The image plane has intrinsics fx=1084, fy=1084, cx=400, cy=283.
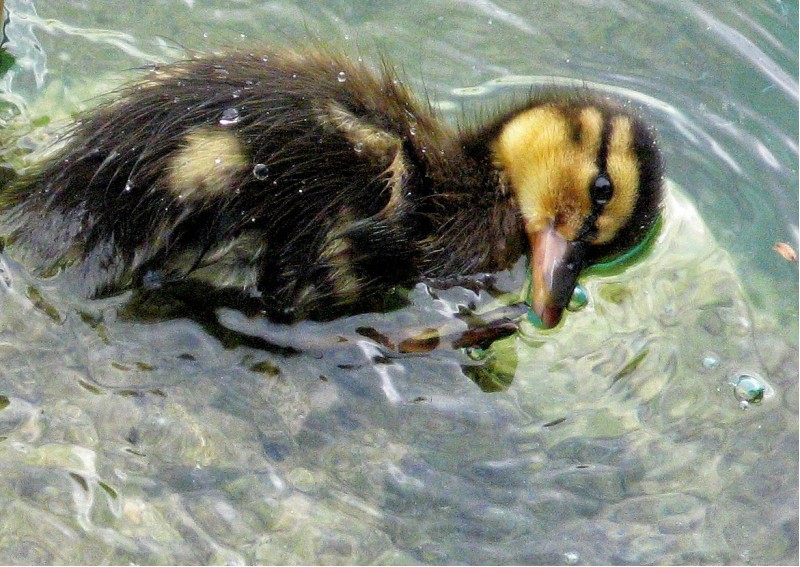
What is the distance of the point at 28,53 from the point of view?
2.99 m

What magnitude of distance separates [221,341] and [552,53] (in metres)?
1.45

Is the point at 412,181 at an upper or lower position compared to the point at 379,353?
upper

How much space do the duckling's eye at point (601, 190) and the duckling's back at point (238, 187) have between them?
1.17 ft

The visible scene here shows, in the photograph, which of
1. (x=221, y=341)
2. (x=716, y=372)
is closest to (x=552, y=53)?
(x=716, y=372)

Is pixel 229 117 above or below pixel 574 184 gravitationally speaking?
below

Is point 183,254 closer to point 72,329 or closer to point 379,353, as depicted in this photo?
point 72,329

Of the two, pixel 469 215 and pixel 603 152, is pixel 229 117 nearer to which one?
pixel 469 215

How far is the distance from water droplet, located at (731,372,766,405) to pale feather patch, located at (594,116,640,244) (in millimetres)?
447

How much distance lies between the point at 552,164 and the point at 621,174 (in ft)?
0.49

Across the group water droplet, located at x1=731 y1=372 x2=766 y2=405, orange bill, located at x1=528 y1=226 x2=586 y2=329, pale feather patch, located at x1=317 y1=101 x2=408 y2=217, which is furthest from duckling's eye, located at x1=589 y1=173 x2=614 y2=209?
water droplet, located at x1=731 y1=372 x2=766 y2=405

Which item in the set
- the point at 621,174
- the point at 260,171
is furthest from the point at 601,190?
the point at 260,171

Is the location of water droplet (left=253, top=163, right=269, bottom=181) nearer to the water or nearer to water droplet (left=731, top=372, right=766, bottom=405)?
the water

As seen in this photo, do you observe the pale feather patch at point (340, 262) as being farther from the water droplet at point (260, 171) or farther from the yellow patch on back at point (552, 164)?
the yellow patch on back at point (552, 164)

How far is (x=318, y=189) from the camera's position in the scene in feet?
6.94
